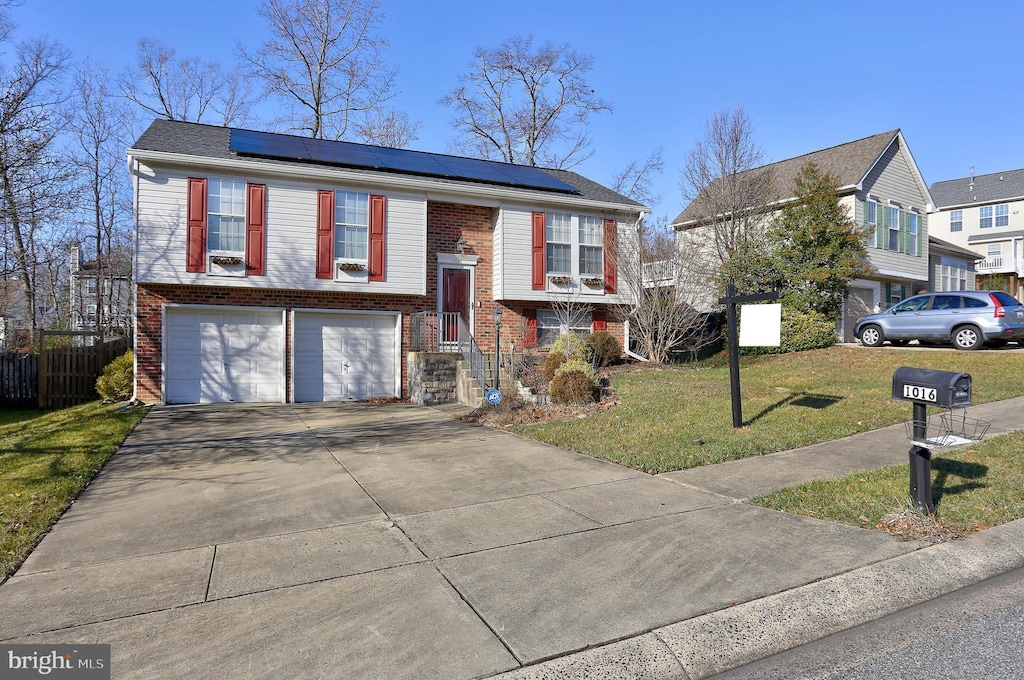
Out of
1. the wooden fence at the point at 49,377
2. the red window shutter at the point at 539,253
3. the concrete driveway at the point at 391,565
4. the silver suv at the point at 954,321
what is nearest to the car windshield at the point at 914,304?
the silver suv at the point at 954,321

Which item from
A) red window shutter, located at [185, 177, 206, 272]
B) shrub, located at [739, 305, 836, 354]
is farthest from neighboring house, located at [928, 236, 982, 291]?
red window shutter, located at [185, 177, 206, 272]

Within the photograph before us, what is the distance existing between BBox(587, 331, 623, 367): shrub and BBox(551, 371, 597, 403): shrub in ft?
13.5

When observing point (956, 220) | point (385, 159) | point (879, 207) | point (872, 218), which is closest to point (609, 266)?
point (385, 159)

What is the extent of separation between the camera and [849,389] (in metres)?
10.4

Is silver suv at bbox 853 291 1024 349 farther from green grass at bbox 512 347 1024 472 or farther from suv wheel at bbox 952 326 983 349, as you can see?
green grass at bbox 512 347 1024 472

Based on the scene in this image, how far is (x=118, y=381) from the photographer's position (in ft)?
42.9

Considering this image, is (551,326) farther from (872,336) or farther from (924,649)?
(924,649)

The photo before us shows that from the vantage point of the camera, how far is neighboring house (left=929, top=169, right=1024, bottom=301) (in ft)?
107

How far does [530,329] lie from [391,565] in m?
12.6

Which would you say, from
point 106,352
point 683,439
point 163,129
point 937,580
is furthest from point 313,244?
point 937,580

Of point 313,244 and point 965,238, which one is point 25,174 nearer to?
point 313,244

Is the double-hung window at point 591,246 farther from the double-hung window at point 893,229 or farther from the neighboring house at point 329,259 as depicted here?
the double-hung window at point 893,229

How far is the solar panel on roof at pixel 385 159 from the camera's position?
14.4m

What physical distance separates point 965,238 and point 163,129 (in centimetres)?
4408
